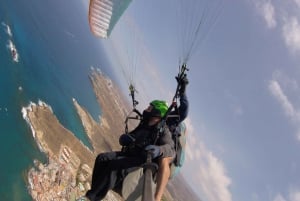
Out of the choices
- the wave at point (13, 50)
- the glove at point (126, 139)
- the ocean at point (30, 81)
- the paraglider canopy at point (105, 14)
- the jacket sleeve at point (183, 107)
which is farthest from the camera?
the wave at point (13, 50)

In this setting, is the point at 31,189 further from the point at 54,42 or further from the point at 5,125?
the point at 54,42

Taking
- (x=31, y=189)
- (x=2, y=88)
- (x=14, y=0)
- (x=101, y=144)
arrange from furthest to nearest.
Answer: (x=14, y=0), (x=101, y=144), (x=2, y=88), (x=31, y=189)

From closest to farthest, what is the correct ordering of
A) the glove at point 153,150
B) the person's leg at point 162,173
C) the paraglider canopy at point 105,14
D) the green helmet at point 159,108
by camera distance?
the glove at point 153,150 → the person's leg at point 162,173 → the green helmet at point 159,108 → the paraglider canopy at point 105,14

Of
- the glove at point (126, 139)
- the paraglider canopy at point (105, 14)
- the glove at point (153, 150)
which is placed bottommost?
the glove at point (153, 150)

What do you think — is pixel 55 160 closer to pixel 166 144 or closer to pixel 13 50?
pixel 13 50

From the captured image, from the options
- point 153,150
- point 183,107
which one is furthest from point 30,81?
point 153,150

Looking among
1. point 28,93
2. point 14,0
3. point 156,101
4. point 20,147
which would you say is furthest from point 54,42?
point 156,101

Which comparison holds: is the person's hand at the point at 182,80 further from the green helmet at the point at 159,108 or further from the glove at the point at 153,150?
the glove at the point at 153,150

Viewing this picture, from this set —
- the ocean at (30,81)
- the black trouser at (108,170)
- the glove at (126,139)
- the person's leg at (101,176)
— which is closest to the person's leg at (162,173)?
the black trouser at (108,170)
